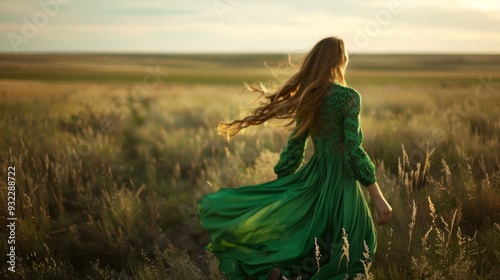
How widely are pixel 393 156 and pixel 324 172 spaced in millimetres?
2968

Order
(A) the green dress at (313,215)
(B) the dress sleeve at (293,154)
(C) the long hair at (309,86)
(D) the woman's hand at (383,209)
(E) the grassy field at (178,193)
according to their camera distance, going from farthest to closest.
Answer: (E) the grassy field at (178,193), (B) the dress sleeve at (293,154), (C) the long hair at (309,86), (A) the green dress at (313,215), (D) the woman's hand at (383,209)

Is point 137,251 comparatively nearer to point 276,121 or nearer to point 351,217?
point 276,121

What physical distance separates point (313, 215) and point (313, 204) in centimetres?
9

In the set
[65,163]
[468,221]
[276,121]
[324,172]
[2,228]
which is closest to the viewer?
[324,172]

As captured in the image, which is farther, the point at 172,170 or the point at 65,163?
the point at 172,170

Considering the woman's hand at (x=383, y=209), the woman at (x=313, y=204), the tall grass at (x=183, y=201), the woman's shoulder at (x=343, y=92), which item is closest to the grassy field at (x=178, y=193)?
the tall grass at (x=183, y=201)

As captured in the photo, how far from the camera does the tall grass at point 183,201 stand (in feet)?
12.6

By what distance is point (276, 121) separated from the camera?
4117 millimetres

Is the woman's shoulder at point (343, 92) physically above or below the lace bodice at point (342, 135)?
above

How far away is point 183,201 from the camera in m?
5.61

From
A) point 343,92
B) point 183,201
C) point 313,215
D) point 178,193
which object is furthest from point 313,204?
point 178,193

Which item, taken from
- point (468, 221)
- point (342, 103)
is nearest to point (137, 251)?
point (342, 103)

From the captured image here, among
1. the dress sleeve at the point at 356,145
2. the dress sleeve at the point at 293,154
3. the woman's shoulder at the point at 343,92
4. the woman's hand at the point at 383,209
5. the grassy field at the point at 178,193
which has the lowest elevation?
the grassy field at the point at 178,193

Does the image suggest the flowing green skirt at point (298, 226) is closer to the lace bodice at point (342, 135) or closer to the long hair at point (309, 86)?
the lace bodice at point (342, 135)
